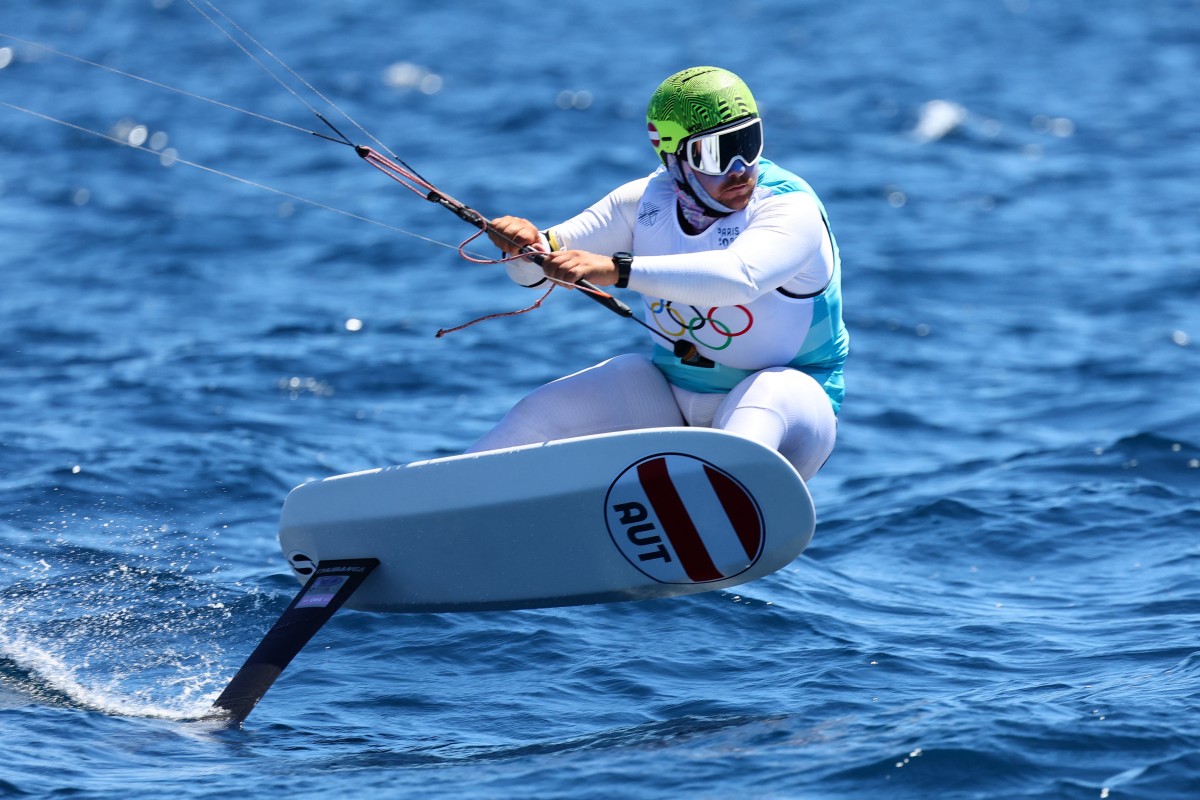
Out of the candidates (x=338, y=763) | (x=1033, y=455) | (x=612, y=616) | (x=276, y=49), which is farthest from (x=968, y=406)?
(x=276, y=49)

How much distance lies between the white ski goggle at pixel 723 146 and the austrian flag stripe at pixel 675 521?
95 centimetres

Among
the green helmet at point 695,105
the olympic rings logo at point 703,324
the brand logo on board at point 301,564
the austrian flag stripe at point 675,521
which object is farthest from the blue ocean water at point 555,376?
the green helmet at point 695,105

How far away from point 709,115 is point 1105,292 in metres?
7.68

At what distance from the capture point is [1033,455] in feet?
28.0

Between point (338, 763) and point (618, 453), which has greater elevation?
point (618, 453)

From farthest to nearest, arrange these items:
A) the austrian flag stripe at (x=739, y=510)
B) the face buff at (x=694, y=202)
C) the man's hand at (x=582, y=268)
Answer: the face buff at (x=694, y=202), the austrian flag stripe at (x=739, y=510), the man's hand at (x=582, y=268)

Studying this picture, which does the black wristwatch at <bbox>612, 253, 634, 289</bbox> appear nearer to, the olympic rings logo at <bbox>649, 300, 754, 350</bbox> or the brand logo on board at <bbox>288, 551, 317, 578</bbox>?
the olympic rings logo at <bbox>649, 300, 754, 350</bbox>

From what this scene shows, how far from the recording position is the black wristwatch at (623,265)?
4.86 metres

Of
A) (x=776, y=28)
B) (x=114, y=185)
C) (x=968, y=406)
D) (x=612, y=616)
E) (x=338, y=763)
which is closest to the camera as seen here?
(x=338, y=763)

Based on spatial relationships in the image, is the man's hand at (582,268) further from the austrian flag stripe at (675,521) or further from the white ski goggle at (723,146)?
the austrian flag stripe at (675,521)

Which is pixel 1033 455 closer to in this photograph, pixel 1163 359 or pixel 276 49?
pixel 1163 359

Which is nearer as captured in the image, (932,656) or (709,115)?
(709,115)

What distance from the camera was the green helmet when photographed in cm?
510

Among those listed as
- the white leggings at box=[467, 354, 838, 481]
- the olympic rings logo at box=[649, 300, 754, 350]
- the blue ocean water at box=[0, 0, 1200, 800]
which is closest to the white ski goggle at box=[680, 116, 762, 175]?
the olympic rings logo at box=[649, 300, 754, 350]
